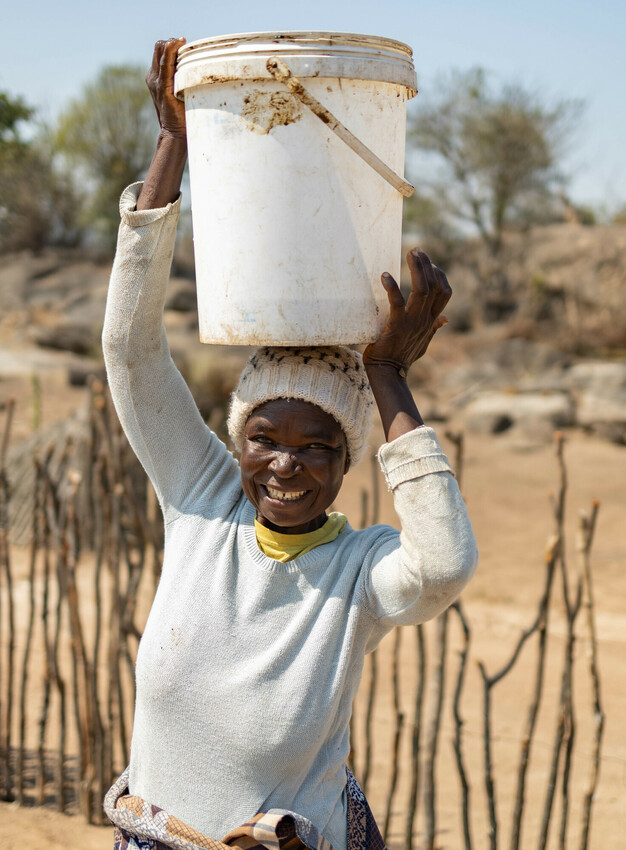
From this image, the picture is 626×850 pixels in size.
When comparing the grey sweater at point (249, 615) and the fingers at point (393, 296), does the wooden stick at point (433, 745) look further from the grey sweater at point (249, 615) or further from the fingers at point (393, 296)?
the fingers at point (393, 296)

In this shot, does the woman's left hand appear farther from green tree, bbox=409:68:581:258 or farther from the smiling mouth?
green tree, bbox=409:68:581:258

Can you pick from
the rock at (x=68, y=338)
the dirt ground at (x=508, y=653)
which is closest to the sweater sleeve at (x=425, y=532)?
the dirt ground at (x=508, y=653)

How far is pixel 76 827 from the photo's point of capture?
3117 mm

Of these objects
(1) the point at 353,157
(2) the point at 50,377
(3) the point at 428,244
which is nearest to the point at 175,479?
(1) the point at 353,157

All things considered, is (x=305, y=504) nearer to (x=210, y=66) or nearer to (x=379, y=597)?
(x=379, y=597)

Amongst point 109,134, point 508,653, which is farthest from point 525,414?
point 109,134

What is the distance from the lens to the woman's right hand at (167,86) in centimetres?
159

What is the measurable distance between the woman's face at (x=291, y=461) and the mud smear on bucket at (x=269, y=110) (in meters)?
0.48

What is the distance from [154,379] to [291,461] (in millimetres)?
351

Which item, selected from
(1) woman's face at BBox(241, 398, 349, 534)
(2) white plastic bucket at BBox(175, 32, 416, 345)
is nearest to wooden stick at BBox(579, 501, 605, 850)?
(1) woman's face at BBox(241, 398, 349, 534)

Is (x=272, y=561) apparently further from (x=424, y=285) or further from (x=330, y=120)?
(x=330, y=120)

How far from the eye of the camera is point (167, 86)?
5.28ft

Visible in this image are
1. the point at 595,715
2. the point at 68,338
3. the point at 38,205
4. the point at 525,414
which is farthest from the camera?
the point at 38,205

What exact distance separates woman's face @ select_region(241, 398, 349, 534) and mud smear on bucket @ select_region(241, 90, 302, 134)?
48 cm
